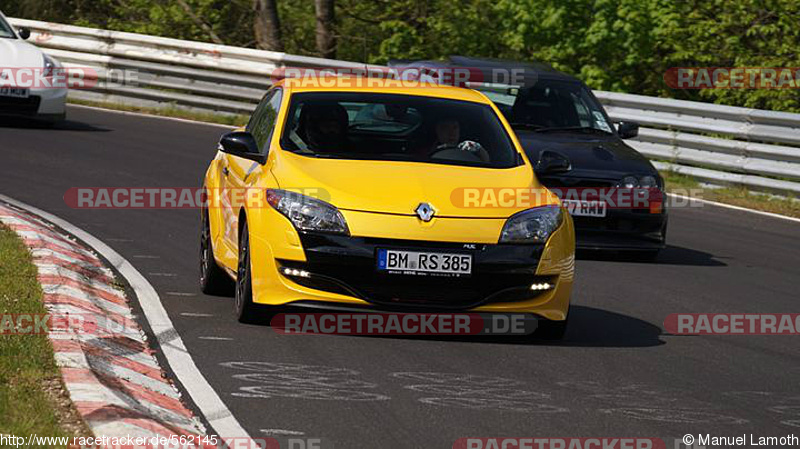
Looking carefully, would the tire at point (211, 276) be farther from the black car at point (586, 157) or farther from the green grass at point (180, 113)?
the green grass at point (180, 113)

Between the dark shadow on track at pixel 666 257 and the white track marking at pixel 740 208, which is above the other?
the dark shadow on track at pixel 666 257

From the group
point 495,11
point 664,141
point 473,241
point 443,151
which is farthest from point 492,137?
point 495,11

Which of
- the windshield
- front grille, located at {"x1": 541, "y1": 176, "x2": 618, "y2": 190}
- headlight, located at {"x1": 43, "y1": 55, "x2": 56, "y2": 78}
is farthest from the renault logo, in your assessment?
the windshield

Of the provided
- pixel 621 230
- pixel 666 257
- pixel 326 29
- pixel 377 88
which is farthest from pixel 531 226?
pixel 326 29

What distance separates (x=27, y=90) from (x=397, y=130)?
11.1 metres

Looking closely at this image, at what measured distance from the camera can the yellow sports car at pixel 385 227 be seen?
28.7 feet

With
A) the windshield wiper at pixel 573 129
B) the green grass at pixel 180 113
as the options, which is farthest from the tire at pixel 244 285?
the green grass at pixel 180 113

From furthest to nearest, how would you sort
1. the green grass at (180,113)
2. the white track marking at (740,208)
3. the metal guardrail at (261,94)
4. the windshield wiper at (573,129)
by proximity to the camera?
the green grass at (180,113) → the metal guardrail at (261,94) → the white track marking at (740,208) → the windshield wiper at (573,129)

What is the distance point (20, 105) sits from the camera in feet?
66.7

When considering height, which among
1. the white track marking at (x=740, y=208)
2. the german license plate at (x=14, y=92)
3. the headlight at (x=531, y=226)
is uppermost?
the headlight at (x=531, y=226)

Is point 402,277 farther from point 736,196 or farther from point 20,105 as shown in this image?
point 20,105

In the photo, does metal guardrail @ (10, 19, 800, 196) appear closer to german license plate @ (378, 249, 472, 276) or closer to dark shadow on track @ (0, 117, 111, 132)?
dark shadow on track @ (0, 117, 111, 132)

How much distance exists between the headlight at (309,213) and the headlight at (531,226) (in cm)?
92

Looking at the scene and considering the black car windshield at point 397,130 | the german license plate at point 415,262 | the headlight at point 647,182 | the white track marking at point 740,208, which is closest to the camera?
the german license plate at point 415,262
